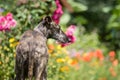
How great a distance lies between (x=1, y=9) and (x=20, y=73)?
246cm

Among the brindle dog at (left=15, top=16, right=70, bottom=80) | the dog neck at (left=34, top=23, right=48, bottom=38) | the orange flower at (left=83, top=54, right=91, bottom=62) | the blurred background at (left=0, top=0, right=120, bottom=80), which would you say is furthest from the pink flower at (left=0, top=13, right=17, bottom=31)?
the orange flower at (left=83, top=54, right=91, bottom=62)

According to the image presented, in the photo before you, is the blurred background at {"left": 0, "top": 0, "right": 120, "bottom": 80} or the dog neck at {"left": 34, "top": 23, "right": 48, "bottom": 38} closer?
the dog neck at {"left": 34, "top": 23, "right": 48, "bottom": 38}

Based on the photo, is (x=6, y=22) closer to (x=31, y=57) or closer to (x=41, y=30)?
(x=41, y=30)

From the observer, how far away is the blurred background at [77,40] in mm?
7422

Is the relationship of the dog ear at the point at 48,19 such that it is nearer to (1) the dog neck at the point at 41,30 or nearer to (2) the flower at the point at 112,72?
(1) the dog neck at the point at 41,30

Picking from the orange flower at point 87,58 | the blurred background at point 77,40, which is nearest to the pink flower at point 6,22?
the blurred background at point 77,40

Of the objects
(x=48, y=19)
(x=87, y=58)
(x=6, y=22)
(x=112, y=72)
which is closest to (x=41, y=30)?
(x=48, y=19)

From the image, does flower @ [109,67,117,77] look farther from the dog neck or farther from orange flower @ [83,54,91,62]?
the dog neck

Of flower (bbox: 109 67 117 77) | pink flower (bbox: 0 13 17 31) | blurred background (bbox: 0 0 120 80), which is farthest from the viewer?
flower (bbox: 109 67 117 77)

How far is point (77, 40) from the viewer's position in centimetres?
1267

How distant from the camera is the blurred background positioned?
7422 mm

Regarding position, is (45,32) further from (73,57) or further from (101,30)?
(101,30)

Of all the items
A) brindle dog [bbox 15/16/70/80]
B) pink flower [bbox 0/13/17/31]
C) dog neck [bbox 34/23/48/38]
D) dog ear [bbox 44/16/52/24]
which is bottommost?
brindle dog [bbox 15/16/70/80]

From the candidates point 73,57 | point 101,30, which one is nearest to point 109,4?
point 101,30
